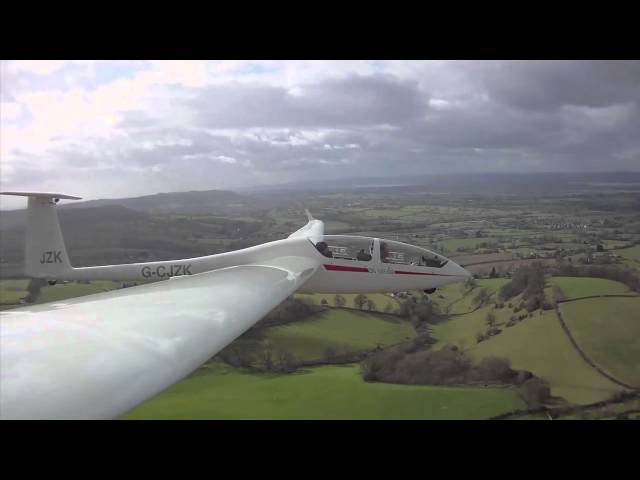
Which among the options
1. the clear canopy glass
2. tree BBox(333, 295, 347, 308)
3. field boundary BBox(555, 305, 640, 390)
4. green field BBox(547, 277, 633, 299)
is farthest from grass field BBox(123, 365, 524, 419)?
green field BBox(547, 277, 633, 299)

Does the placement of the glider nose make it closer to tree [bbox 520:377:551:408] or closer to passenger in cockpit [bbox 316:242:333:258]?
passenger in cockpit [bbox 316:242:333:258]

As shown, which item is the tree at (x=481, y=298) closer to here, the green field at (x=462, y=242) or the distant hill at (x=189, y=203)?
the green field at (x=462, y=242)

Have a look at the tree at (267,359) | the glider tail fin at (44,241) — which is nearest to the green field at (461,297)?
the tree at (267,359)

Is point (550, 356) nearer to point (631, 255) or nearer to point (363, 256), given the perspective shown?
point (363, 256)

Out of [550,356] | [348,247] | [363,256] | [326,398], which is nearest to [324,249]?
[348,247]

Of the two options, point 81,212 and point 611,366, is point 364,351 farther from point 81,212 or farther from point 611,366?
point 81,212

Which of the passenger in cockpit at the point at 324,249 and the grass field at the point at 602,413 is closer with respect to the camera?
the passenger in cockpit at the point at 324,249
